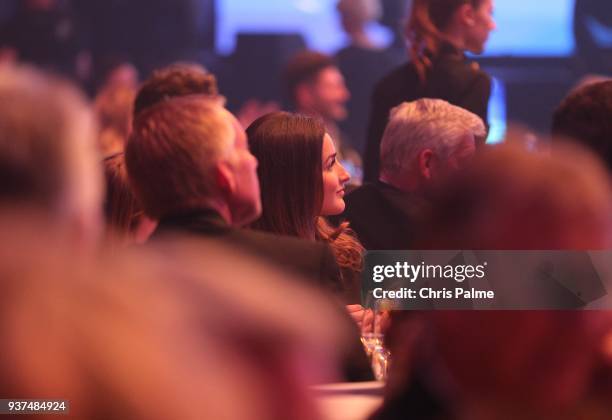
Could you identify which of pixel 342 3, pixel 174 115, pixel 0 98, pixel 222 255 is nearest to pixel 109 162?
pixel 174 115

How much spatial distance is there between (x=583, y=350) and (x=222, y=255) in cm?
47

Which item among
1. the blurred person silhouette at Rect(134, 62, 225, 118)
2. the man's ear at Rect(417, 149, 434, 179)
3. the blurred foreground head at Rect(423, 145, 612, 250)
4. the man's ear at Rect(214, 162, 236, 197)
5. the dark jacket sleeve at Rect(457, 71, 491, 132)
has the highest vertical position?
the blurred foreground head at Rect(423, 145, 612, 250)

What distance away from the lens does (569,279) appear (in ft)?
5.29

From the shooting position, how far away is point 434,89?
12.4 ft

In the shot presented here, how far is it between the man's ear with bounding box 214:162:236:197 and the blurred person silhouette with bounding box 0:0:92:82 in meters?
4.30

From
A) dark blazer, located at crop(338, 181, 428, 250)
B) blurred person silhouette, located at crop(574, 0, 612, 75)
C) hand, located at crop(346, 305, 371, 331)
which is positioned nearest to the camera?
hand, located at crop(346, 305, 371, 331)

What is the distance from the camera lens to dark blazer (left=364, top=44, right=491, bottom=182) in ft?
→ 12.2

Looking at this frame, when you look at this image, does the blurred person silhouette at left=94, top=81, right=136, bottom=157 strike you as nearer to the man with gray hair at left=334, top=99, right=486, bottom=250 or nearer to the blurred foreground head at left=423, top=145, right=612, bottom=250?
the man with gray hair at left=334, top=99, right=486, bottom=250

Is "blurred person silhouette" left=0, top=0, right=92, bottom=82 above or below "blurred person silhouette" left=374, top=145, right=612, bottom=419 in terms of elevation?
below

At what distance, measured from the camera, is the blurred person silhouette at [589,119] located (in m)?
2.27

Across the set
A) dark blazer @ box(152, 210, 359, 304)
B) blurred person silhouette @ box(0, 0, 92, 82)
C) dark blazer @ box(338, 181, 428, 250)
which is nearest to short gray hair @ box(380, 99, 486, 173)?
dark blazer @ box(338, 181, 428, 250)

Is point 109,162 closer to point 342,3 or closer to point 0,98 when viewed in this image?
point 0,98

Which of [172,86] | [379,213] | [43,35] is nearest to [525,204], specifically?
[379,213]

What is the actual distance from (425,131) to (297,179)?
0.63 metres
